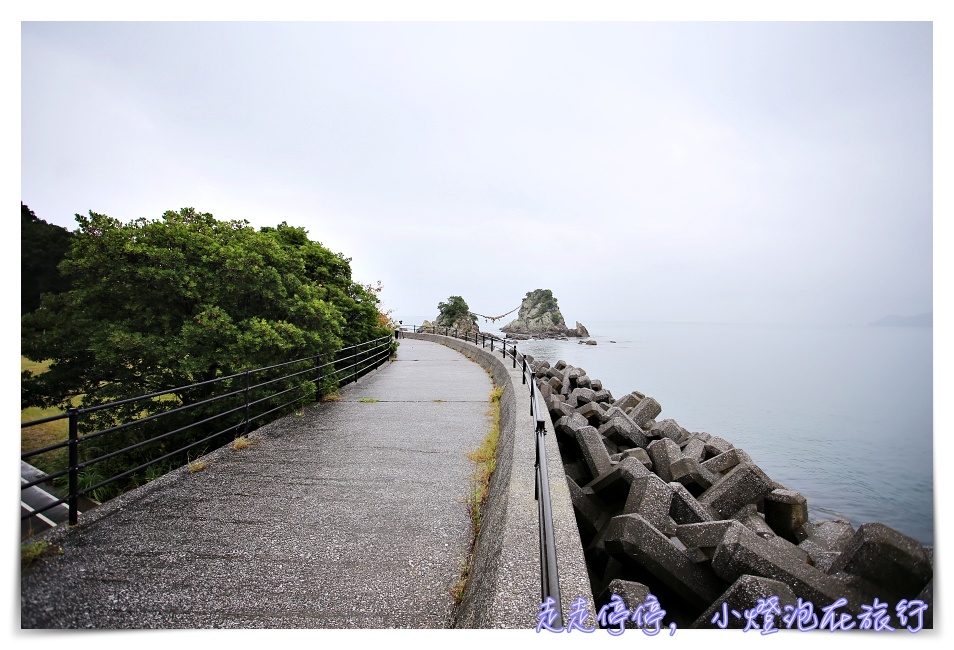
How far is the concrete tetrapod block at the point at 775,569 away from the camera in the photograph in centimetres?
260

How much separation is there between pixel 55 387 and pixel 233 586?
587 centimetres

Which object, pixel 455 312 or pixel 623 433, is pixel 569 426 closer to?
pixel 623 433

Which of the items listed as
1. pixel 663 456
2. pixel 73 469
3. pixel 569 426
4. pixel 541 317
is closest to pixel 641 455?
pixel 663 456

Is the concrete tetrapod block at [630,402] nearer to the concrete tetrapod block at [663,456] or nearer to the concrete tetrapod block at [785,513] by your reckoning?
the concrete tetrapod block at [663,456]

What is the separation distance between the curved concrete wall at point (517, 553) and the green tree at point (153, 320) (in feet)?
14.1

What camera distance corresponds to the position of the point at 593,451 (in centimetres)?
521

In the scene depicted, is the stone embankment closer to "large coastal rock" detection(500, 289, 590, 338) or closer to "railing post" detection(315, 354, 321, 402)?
"railing post" detection(315, 354, 321, 402)

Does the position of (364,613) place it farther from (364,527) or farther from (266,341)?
(266,341)

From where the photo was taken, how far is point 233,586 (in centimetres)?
260

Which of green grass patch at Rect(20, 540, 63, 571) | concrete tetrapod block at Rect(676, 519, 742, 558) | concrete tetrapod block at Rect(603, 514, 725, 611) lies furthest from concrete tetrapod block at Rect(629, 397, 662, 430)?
green grass patch at Rect(20, 540, 63, 571)

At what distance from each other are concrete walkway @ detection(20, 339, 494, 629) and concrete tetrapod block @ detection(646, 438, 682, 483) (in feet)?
7.86

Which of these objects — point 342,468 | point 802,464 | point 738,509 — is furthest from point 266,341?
point 802,464

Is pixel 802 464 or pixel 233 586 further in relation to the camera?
pixel 802 464

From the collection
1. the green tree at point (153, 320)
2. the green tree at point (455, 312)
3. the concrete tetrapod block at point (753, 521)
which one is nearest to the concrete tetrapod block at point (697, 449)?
the concrete tetrapod block at point (753, 521)
